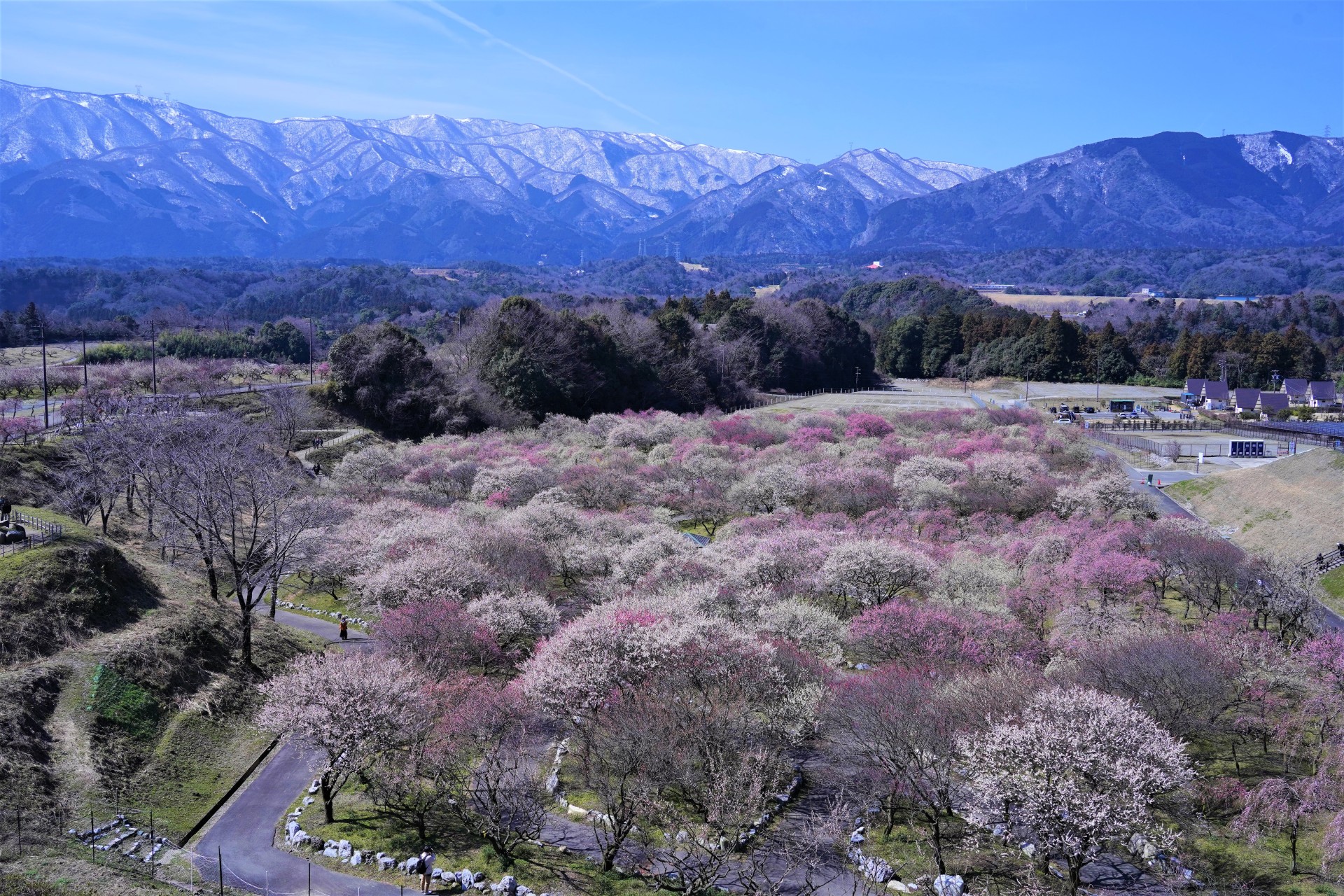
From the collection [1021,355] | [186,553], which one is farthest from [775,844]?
[1021,355]

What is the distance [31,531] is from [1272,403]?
85445 millimetres

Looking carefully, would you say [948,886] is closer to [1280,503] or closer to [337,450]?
[1280,503]

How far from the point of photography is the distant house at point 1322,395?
265 ft

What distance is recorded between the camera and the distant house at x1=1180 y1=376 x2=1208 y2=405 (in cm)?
8481

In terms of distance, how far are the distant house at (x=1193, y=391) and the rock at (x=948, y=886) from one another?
3157 inches

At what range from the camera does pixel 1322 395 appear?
81250 millimetres

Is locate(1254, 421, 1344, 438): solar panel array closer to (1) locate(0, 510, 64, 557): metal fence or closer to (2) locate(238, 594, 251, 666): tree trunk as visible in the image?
(2) locate(238, 594, 251, 666): tree trunk

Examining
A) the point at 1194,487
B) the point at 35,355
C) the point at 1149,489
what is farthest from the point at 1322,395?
the point at 35,355

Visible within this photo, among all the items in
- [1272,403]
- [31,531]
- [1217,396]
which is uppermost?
[1217,396]

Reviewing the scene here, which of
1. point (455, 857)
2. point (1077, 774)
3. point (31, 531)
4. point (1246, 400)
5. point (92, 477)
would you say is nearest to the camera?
point (1077, 774)

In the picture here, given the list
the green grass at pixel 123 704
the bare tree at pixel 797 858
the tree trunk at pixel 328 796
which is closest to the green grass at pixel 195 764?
the green grass at pixel 123 704

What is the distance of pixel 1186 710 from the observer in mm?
19547

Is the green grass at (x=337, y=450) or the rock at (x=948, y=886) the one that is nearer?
the rock at (x=948, y=886)

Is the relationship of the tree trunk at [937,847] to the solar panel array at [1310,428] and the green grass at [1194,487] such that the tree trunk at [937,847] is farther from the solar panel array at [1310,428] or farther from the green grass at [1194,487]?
the solar panel array at [1310,428]
